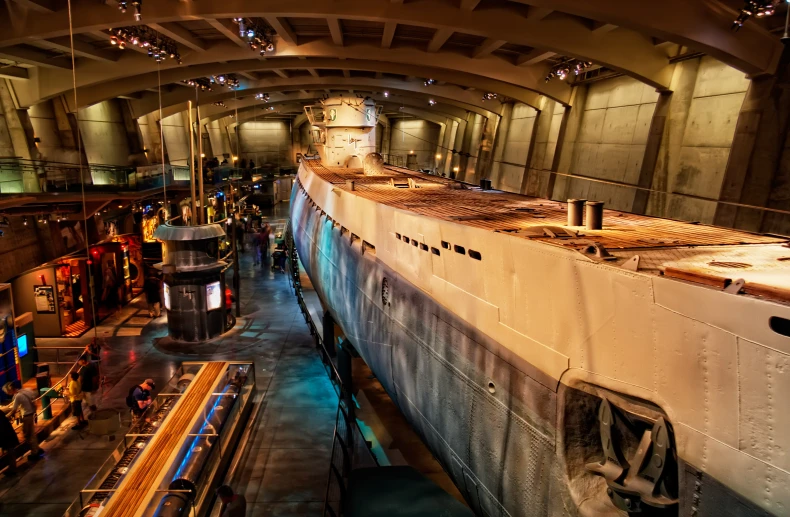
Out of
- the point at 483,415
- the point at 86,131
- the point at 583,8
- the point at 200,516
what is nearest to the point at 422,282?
the point at 483,415

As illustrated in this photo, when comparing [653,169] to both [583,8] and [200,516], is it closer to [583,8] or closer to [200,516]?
[583,8]

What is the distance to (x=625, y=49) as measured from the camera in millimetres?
14289

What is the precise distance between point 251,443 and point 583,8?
10452mm

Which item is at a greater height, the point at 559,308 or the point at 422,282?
the point at 559,308

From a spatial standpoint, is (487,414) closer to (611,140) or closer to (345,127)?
(611,140)

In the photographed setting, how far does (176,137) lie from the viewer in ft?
114

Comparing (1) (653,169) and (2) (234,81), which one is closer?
(1) (653,169)

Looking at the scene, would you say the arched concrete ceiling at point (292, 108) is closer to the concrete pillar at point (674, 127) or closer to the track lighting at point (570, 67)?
the track lighting at point (570, 67)

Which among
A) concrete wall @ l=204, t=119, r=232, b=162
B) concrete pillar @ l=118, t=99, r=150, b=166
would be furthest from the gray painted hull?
concrete wall @ l=204, t=119, r=232, b=162

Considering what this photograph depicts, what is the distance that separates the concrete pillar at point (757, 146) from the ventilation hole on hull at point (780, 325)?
936 centimetres

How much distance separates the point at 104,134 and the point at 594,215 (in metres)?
24.9

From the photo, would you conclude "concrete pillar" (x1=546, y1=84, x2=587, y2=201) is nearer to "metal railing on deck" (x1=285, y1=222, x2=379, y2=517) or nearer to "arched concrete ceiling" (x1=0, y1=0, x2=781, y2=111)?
"arched concrete ceiling" (x1=0, y1=0, x2=781, y2=111)

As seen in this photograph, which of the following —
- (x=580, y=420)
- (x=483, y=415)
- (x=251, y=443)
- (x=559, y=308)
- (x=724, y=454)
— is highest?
(x=559, y=308)

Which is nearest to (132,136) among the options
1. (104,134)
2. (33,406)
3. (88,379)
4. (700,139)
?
(104,134)
